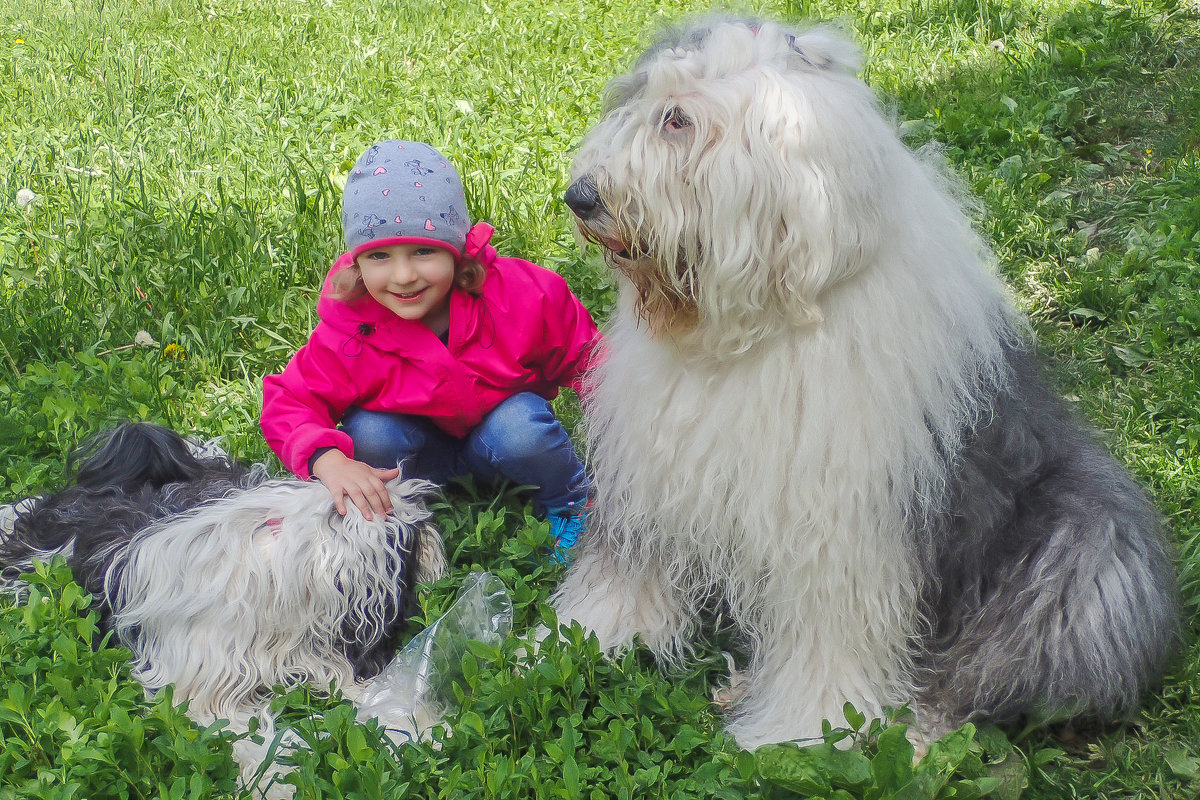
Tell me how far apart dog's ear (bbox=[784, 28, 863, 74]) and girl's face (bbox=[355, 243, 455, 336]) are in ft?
3.52

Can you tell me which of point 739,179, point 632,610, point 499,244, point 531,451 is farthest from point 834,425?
point 499,244

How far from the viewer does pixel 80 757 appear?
213cm

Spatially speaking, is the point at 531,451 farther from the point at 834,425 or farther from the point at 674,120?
the point at 674,120

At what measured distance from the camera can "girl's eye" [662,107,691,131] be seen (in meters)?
1.98

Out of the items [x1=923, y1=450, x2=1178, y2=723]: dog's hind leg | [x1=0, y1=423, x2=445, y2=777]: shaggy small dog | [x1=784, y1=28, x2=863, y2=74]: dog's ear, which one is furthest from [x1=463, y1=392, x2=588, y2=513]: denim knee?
[x1=784, y1=28, x2=863, y2=74]: dog's ear

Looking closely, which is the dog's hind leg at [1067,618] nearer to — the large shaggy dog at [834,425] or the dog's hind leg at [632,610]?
the large shaggy dog at [834,425]

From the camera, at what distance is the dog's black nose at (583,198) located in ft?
6.60

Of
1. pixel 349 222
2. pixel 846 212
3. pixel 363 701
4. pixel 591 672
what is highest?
pixel 846 212

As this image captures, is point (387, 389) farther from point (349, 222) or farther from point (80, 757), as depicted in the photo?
point (80, 757)

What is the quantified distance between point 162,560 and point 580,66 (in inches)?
167

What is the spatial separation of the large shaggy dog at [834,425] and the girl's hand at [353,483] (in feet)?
1.79

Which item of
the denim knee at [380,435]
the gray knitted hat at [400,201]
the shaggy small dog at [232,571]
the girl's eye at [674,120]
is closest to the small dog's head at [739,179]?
the girl's eye at [674,120]

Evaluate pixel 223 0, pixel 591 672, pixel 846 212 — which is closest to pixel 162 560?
pixel 591 672

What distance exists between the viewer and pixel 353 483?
2.59m
